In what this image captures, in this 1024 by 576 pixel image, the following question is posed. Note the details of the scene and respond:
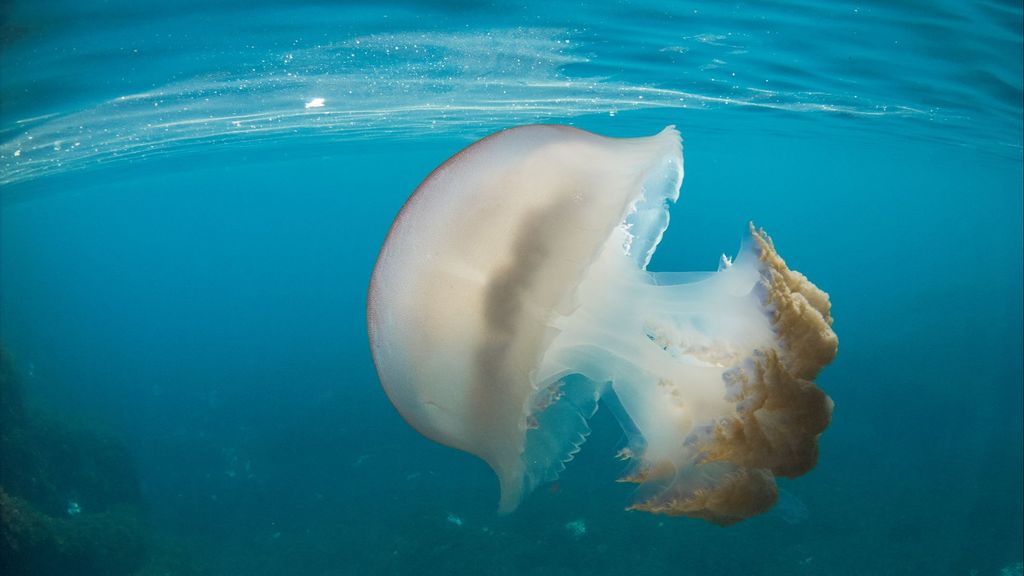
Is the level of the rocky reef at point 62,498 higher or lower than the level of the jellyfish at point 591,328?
lower

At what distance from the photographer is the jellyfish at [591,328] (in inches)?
72.7

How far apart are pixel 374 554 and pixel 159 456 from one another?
21.0 ft

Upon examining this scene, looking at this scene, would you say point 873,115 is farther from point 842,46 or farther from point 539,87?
point 539,87

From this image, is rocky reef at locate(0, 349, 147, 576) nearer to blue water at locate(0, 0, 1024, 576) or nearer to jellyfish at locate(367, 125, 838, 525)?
blue water at locate(0, 0, 1024, 576)

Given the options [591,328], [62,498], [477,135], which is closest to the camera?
[591,328]

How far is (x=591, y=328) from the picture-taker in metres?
2.12

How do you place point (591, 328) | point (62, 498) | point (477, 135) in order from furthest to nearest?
point (477, 135), point (62, 498), point (591, 328)

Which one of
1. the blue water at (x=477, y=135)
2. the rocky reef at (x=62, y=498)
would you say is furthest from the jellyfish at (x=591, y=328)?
the rocky reef at (x=62, y=498)

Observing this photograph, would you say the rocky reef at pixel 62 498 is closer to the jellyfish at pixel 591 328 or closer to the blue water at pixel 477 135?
the blue water at pixel 477 135

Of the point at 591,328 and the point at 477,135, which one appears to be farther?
the point at 477,135

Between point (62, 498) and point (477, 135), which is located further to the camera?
point (477, 135)

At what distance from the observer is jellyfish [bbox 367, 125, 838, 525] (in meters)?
1.85

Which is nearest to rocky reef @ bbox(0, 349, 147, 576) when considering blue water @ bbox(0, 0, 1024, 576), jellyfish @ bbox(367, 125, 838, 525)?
blue water @ bbox(0, 0, 1024, 576)

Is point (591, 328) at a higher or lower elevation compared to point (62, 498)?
higher
